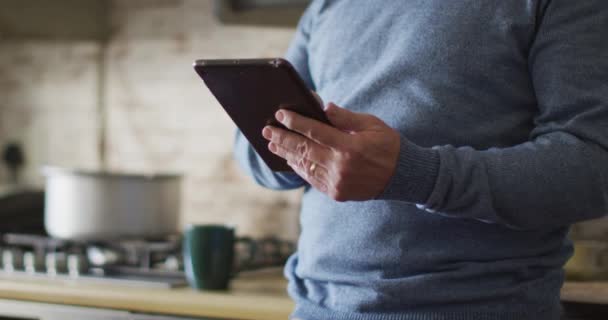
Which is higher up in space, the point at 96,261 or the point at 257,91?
the point at 257,91

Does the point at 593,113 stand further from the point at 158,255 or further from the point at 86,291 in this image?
the point at 158,255

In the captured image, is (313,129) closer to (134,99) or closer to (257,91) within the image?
(257,91)

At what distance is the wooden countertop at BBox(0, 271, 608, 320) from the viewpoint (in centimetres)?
142

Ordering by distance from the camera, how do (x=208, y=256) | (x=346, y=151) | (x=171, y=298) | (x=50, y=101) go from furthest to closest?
(x=50, y=101) → (x=208, y=256) → (x=171, y=298) → (x=346, y=151)

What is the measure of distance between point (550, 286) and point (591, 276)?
0.49m

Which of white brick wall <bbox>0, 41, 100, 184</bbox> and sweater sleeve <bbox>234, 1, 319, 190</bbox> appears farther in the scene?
white brick wall <bbox>0, 41, 100, 184</bbox>

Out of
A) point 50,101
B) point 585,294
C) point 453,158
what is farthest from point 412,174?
point 50,101

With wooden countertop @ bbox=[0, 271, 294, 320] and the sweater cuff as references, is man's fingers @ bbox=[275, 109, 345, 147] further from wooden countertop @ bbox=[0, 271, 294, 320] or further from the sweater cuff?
wooden countertop @ bbox=[0, 271, 294, 320]

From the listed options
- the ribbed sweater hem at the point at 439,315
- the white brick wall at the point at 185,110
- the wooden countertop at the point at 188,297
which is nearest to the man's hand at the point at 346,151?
the ribbed sweater hem at the point at 439,315

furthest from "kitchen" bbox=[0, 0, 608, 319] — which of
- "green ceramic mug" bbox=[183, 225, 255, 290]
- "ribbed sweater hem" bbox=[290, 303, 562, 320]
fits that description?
"ribbed sweater hem" bbox=[290, 303, 562, 320]

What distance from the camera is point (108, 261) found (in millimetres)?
1893

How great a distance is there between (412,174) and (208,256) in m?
0.85

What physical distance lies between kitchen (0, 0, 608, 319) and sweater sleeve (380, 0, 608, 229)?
40.4 inches

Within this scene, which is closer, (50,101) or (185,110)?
(185,110)
